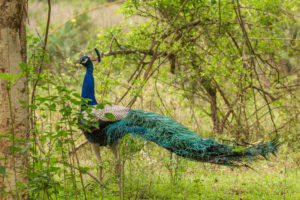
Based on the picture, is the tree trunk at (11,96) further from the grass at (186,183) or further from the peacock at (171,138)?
the grass at (186,183)

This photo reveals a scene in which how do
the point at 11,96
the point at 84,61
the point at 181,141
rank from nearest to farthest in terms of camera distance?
1. the point at 11,96
2. the point at 181,141
3. the point at 84,61

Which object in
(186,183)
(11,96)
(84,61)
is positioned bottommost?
(186,183)

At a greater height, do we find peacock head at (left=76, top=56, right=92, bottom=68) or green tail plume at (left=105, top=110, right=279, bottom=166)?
peacock head at (left=76, top=56, right=92, bottom=68)

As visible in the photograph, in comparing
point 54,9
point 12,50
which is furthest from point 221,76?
point 54,9

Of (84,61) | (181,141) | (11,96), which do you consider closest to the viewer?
(11,96)

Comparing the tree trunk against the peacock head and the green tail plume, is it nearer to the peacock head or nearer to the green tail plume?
the green tail plume

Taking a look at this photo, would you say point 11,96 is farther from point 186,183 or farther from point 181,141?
point 186,183

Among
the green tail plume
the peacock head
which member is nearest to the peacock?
the green tail plume

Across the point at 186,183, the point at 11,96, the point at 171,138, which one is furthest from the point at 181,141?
the point at 11,96

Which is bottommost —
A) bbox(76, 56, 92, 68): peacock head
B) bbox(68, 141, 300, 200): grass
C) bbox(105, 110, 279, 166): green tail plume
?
bbox(68, 141, 300, 200): grass

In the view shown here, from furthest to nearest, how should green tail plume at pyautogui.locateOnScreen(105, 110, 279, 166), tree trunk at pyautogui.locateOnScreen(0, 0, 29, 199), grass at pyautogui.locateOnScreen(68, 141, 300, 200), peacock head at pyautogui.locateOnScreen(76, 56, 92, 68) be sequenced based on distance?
1. peacock head at pyautogui.locateOnScreen(76, 56, 92, 68)
2. grass at pyautogui.locateOnScreen(68, 141, 300, 200)
3. green tail plume at pyautogui.locateOnScreen(105, 110, 279, 166)
4. tree trunk at pyautogui.locateOnScreen(0, 0, 29, 199)

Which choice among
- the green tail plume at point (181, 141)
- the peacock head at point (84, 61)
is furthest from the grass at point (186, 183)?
the peacock head at point (84, 61)

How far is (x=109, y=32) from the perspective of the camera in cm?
578

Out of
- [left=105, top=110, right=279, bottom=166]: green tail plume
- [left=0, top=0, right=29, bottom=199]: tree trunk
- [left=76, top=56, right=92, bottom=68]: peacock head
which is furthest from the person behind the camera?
[left=76, top=56, right=92, bottom=68]: peacock head
